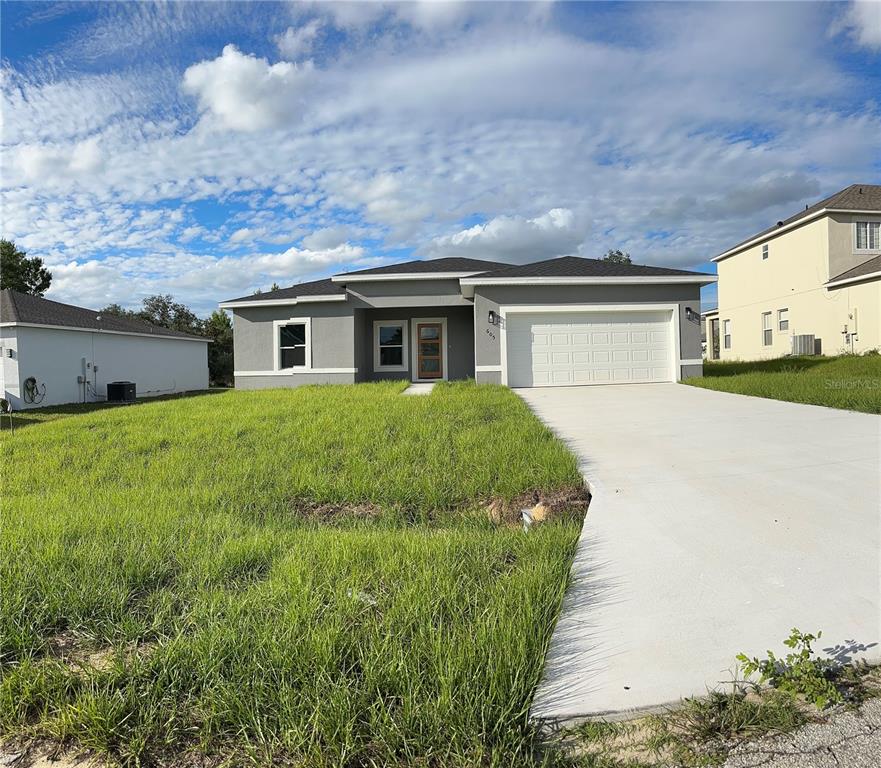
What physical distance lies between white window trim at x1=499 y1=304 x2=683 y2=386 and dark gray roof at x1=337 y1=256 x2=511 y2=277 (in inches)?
142

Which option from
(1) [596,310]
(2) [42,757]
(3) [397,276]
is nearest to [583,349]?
(1) [596,310]

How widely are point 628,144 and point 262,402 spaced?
10342mm

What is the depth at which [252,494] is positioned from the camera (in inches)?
217

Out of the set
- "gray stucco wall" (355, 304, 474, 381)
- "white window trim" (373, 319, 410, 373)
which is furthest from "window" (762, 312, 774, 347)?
"white window trim" (373, 319, 410, 373)

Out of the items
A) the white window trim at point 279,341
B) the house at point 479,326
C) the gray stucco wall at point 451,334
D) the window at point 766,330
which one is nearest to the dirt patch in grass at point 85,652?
the house at point 479,326

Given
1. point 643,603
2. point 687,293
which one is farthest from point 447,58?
point 687,293

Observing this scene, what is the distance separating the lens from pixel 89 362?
21234 mm

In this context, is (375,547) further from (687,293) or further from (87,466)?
(687,293)

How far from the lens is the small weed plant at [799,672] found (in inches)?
87.4

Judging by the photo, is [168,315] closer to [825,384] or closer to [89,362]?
[89,362]

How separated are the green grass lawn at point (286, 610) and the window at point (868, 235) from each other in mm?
22412

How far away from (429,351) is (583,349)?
5.53m

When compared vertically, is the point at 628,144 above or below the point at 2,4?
above

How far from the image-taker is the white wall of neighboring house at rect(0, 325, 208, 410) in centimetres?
1822
